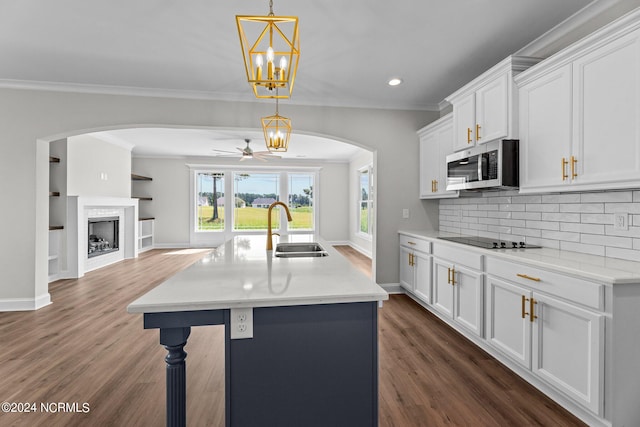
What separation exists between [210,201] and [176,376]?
26.7 feet

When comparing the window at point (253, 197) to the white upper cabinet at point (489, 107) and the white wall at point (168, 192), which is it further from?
the white upper cabinet at point (489, 107)

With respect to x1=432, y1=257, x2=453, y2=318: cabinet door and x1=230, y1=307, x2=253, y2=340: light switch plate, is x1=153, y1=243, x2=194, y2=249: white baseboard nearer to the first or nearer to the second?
x1=432, y1=257, x2=453, y2=318: cabinet door

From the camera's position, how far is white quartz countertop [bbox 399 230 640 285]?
1581 millimetres

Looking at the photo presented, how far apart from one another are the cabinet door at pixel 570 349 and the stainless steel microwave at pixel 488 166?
1.00 m

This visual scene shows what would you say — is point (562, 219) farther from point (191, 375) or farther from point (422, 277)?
point (191, 375)

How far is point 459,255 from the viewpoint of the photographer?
2885 mm

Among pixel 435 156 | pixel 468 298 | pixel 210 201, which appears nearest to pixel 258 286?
pixel 468 298

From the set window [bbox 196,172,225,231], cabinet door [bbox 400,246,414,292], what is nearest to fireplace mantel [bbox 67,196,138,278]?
window [bbox 196,172,225,231]

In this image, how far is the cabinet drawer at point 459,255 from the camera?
8.60ft

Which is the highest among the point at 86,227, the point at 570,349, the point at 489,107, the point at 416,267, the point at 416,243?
the point at 489,107

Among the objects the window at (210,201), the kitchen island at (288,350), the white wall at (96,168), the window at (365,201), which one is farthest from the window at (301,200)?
the kitchen island at (288,350)

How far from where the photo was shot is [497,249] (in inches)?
98.0

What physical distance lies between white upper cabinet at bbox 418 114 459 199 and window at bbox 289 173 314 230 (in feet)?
17.4

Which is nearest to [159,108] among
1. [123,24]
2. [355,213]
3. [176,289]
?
[123,24]
